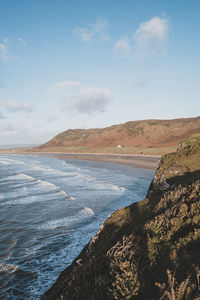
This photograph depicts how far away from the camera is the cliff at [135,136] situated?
305ft

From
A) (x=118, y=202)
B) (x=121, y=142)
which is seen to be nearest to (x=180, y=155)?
(x=118, y=202)

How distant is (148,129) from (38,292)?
112m

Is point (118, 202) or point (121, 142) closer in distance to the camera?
point (118, 202)

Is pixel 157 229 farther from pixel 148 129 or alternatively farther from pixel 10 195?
pixel 148 129

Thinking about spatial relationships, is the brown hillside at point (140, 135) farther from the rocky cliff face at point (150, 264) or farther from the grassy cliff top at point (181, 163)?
the rocky cliff face at point (150, 264)

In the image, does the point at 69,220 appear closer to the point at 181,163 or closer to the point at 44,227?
the point at 44,227

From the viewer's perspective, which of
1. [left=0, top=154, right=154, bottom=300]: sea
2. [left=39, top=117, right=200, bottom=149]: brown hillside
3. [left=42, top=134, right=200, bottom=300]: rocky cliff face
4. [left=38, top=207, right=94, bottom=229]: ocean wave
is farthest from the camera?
[left=39, top=117, right=200, bottom=149]: brown hillside

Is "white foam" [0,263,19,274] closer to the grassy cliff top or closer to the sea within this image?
the sea

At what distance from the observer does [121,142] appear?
105m

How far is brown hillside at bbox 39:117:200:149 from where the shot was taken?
93562mm

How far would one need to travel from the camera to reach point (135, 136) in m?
108

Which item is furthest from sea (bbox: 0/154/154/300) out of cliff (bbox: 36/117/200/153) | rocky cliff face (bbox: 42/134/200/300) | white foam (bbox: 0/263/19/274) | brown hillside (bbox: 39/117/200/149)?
brown hillside (bbox: 39/117/200/149)

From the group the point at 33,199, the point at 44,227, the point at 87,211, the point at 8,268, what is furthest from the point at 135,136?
the point at 8,268

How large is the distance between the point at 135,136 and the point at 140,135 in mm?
2978
